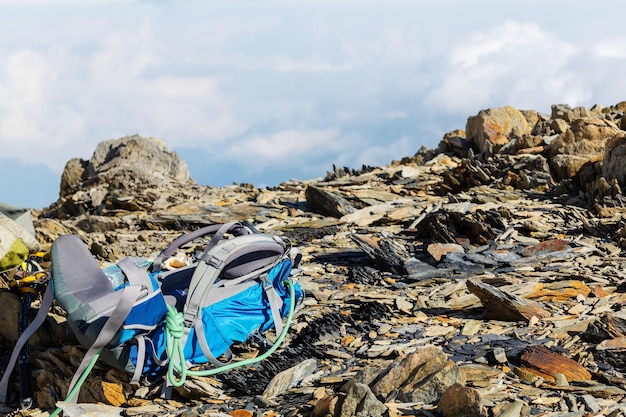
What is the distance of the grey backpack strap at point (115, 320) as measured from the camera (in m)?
5.46

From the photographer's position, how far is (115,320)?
5.49 m

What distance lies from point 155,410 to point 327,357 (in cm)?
154

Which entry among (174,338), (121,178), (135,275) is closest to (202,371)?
(174,338)

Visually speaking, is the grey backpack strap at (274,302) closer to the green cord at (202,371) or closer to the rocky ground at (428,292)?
the green cord at (202,371)

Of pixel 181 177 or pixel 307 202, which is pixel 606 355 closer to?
pixel 307 202

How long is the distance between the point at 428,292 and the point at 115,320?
3.63m

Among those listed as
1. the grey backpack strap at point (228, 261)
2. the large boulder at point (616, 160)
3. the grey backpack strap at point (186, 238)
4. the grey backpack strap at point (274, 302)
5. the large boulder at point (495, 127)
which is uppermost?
the large boulder at point (495, 127)

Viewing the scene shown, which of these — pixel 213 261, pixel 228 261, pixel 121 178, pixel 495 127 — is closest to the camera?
pixel 213 261

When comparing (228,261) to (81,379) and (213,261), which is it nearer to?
(213,261)

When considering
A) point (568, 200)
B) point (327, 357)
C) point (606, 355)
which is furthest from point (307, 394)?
point (568, 200)

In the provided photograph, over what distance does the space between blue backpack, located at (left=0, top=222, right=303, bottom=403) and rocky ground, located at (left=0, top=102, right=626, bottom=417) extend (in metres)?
0.24

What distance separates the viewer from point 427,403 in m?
4.52

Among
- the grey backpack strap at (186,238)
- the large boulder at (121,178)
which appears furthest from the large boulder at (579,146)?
the large boulder at (121,178)

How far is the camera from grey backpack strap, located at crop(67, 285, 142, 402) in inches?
215
